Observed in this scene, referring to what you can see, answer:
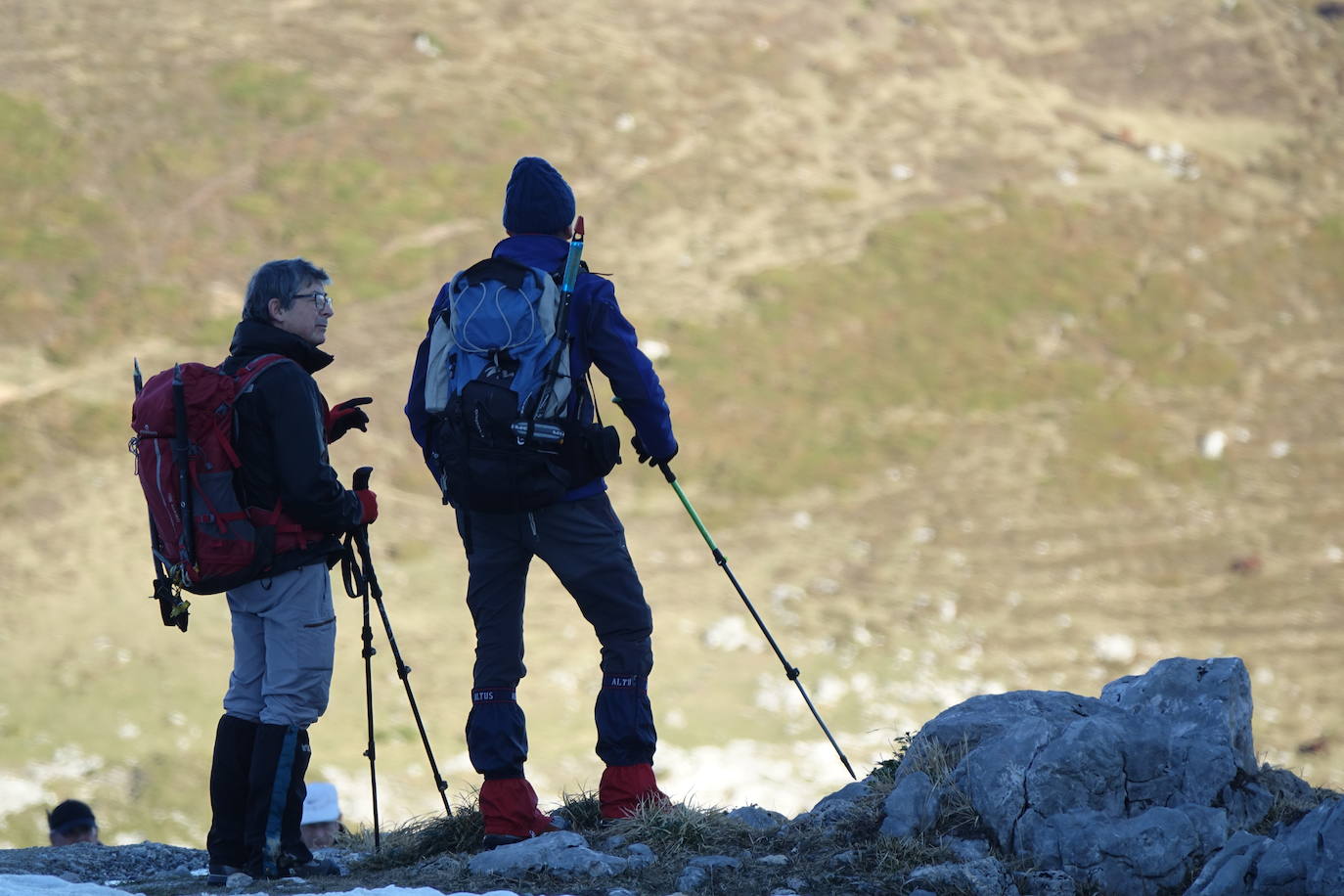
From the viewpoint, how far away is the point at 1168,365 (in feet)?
76.6

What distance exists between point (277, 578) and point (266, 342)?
1015 millimetres

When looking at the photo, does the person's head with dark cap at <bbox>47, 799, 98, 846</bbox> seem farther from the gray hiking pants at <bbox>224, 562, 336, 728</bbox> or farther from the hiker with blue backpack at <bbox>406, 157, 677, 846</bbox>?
the hiker with blue backpack at <bbox>406, 157, 677, 846</bbox>

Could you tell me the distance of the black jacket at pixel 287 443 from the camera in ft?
19.5

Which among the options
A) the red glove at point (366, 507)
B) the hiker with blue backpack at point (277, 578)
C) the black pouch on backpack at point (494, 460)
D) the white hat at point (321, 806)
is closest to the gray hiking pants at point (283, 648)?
the hiker with blue backpack at point (277, 578)

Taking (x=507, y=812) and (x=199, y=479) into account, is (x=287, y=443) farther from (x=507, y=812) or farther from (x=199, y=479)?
(x=507, y=812)

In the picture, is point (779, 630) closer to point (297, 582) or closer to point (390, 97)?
point (297, 582)

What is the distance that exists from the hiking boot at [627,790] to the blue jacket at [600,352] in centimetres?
135

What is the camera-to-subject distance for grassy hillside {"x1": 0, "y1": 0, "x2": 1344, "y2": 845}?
51.1 feet

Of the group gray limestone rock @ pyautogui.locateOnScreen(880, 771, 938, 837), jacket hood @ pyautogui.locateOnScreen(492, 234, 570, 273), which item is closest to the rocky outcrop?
gray limestone rock @ pyautogui.locateOnScreen(880, 771, 938, 837)

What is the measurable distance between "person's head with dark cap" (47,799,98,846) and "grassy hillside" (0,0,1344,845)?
4.07 metres

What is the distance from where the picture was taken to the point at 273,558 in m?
6.00

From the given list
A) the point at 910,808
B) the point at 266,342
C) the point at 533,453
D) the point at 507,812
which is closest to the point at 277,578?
the point at 266,342

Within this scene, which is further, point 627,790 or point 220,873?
point 627,790

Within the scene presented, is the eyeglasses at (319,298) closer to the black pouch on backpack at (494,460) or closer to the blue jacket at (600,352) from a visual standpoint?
the blue jacket at (600,352)
